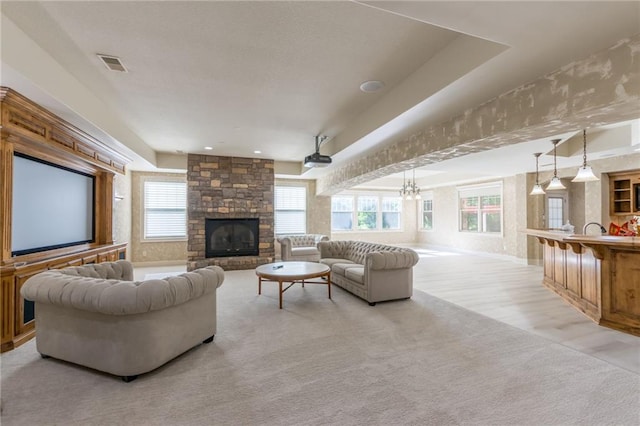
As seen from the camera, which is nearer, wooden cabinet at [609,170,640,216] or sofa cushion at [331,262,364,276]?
sofa cushion at [331,262,364,276]

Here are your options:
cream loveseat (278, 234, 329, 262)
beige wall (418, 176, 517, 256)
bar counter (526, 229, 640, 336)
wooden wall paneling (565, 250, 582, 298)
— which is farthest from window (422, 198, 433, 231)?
bar counter (526, 229, 640, 336)

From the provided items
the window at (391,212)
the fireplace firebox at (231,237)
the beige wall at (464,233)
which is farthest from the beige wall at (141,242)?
the beige wall at (464,233)

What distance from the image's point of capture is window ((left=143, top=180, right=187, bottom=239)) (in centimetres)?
793

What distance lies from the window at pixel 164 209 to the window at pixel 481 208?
9.12 meters

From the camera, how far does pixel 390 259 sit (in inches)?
173

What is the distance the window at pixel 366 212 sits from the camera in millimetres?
11242

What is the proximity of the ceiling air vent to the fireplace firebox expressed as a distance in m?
4.67

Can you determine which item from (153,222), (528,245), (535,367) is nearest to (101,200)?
(153,222)

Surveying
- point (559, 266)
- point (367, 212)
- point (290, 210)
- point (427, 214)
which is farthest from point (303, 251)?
point (427, 214)

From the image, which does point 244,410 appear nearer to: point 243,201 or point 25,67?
point 25,67

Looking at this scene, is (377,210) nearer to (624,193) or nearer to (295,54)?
(624,193)

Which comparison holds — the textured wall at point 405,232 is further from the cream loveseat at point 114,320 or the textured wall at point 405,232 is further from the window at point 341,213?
the cream loveseat at point 114,320

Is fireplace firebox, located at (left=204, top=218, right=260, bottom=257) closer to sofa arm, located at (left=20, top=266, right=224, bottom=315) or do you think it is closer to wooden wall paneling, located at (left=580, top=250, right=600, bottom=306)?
sofa arm, located at (left=20, top=266, right=224, bottom=315)

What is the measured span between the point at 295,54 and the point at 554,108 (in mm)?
2274
